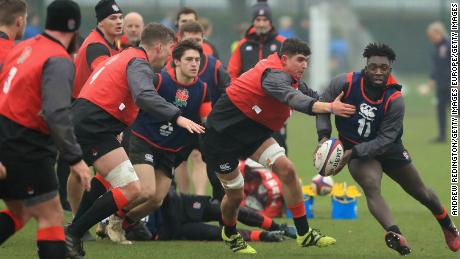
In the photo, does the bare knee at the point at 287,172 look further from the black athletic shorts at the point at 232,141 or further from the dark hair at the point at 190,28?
the dark hair at the point at 190,28

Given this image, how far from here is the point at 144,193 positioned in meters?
10.5

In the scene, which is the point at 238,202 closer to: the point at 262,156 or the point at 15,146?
the point at 262,156

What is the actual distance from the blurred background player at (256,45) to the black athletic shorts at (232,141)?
13.0 ft

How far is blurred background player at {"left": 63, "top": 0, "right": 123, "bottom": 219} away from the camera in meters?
11.3

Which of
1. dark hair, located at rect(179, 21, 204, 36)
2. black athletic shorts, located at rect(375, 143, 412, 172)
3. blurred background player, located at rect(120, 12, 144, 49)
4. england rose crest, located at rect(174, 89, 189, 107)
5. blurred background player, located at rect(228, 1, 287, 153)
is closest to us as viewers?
black athletic shorts, located at rect(375, 143, 412, 172)

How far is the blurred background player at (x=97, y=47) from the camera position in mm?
11328

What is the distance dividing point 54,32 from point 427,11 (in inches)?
1236

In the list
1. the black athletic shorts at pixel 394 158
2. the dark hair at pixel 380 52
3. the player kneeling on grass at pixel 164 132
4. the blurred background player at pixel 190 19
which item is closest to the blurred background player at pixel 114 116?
the player kneeling on grass at pixel 164 132

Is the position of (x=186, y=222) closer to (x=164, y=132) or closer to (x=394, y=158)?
(x=164, y=132)

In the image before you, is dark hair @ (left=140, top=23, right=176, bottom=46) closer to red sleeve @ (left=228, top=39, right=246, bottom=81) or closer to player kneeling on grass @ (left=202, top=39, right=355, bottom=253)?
player kneeling on grass @ (left=202, top=39, right=355, bottom=253)

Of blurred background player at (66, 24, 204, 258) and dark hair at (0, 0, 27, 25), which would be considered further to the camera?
blurred background player at (66, 24, 204, 258)

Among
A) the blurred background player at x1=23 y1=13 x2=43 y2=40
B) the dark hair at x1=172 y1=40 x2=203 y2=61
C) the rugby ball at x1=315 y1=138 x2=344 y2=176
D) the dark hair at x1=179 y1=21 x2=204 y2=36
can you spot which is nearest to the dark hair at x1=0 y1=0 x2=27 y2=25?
the dark hair at x1=172 y1=40 x2=203 y2=61

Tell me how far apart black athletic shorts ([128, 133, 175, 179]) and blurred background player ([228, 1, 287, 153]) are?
12.6ft

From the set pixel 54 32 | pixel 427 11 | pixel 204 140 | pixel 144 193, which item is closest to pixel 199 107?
pixel 204 140
